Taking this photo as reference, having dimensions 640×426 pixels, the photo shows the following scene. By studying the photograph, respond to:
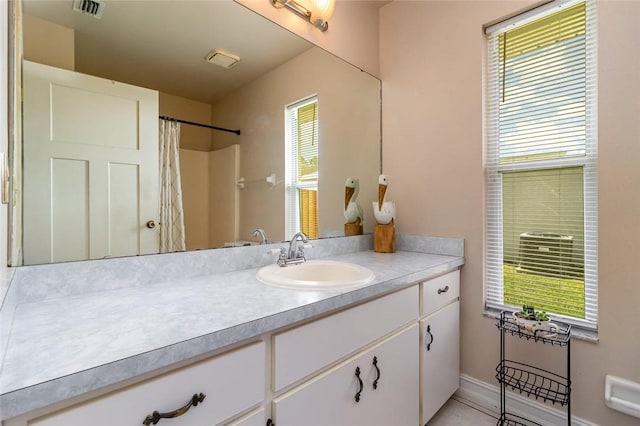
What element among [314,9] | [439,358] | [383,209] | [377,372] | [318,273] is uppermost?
[314,9]

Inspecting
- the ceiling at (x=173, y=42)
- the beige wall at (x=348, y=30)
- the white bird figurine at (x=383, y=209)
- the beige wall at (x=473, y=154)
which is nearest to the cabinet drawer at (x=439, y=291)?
the beige wall at (x=473, y=154)

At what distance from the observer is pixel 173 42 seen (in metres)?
1.26

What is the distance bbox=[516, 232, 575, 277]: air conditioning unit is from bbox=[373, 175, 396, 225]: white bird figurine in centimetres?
71

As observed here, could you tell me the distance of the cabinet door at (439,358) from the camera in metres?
1.46

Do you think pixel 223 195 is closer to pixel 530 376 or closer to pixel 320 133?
pixel 320 133

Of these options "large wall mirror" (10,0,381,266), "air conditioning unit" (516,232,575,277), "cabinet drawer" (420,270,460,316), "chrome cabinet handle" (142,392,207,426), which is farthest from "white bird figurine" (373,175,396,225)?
"chrome cabinet handle" (142,392,207,426)

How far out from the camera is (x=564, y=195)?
59.7 inches

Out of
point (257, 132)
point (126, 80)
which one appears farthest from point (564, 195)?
point (126, 80)

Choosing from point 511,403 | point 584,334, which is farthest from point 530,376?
point 584,334

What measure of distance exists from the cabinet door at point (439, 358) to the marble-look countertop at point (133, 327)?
1.55 ft

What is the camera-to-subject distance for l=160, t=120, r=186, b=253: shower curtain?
1210 mm

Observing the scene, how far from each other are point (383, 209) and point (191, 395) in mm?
1476

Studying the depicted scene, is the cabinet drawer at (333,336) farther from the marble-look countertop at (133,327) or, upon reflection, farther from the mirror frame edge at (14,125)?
the mirror frame edge at (14,125)

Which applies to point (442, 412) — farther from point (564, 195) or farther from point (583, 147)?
point (583, 147)
